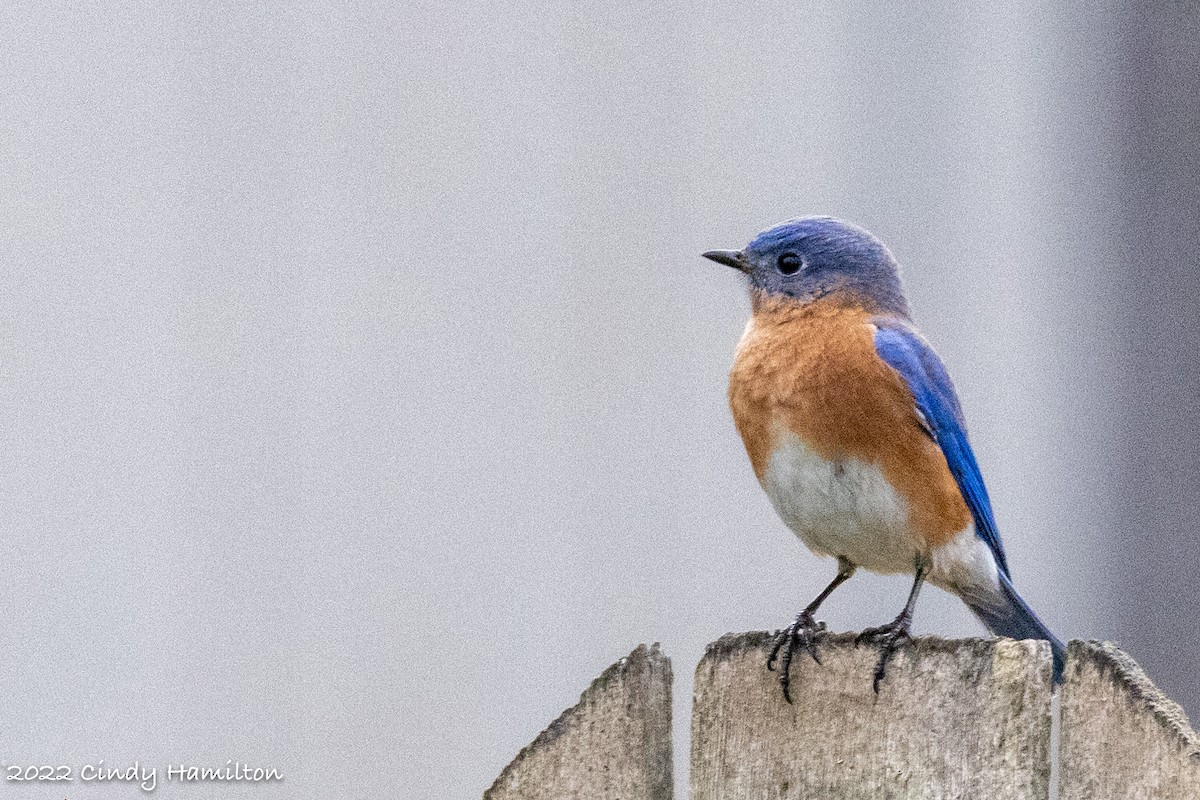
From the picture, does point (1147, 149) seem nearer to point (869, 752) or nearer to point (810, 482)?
point (810, 482)

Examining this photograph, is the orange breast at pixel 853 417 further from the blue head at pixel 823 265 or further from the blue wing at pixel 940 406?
the blue head at pixel 823 265

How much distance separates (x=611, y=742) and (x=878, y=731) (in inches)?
13.8

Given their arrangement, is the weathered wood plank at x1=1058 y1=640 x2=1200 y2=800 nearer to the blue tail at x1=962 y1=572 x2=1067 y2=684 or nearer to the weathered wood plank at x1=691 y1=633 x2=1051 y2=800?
the weathered wood plank at x1=691 y1=633 x2=1051 y2=800

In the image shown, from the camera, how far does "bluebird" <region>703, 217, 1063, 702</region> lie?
3.36 m

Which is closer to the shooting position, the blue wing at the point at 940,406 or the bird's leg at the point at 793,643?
the bird's leg at the point at 793,643

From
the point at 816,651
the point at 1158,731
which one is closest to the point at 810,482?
the point at 816,651

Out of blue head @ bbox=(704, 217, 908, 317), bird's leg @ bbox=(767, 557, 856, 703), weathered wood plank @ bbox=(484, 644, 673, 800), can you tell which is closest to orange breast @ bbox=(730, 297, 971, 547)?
blue head @ bbox=(704, 217, 908, 317)

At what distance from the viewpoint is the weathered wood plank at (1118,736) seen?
6.32ft

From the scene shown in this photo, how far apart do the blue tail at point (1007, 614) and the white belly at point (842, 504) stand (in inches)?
12.3

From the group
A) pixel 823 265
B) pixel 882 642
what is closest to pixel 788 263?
pixel 823 265

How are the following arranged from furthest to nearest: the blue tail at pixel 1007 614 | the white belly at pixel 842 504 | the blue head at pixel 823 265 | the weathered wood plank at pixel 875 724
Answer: the blue head at pixel 823 265
the blue tail at pixel 1007 614
the white belly at pixel 842 504
the weathered wood plank at pixel 875 724

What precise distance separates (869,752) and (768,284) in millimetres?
1815

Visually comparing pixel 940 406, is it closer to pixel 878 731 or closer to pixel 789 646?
pixel 789 646

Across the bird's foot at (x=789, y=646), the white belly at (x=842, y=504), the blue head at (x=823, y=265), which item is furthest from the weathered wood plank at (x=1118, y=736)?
the blue head at (x=823, y=265)
